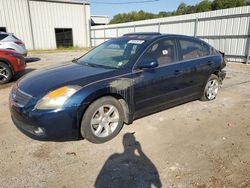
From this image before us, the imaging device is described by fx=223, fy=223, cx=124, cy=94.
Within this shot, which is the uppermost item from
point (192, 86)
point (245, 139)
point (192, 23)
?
point (192, 23)

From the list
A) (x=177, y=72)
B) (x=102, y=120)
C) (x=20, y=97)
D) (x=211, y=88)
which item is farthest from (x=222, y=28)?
(x=20, y=97)

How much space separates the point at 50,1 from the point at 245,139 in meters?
21.7

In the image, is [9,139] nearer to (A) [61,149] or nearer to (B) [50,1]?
(A) [61,149]

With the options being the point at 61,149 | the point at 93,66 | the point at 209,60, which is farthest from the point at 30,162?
the point at 209,60

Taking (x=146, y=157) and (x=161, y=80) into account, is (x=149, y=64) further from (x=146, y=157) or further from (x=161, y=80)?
(x=146, y=157)

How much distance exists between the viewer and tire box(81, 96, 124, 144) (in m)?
3.14

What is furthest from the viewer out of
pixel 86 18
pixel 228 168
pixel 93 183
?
pixel 86 18

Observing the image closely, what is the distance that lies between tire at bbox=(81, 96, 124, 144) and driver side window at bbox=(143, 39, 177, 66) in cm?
105

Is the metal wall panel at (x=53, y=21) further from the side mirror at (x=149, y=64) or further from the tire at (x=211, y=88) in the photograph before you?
the side mirror at (x=149, y=64)

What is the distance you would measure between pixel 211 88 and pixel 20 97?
4020 millimetres

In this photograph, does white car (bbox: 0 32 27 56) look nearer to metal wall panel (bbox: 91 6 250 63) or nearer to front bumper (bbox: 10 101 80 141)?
front bumper (bbox: 10 101 80 141)

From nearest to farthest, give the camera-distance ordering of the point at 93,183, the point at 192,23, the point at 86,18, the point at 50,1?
the point at 93,183
the point at 192,23
the point at 50,1
the point at 86,18

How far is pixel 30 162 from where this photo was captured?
9.43 feet

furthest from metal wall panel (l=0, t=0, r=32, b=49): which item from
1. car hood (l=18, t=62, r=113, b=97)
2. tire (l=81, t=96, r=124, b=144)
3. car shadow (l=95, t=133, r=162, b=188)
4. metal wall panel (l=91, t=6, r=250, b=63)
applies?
car shadow (l=95, t=133, r=162, b=188)
